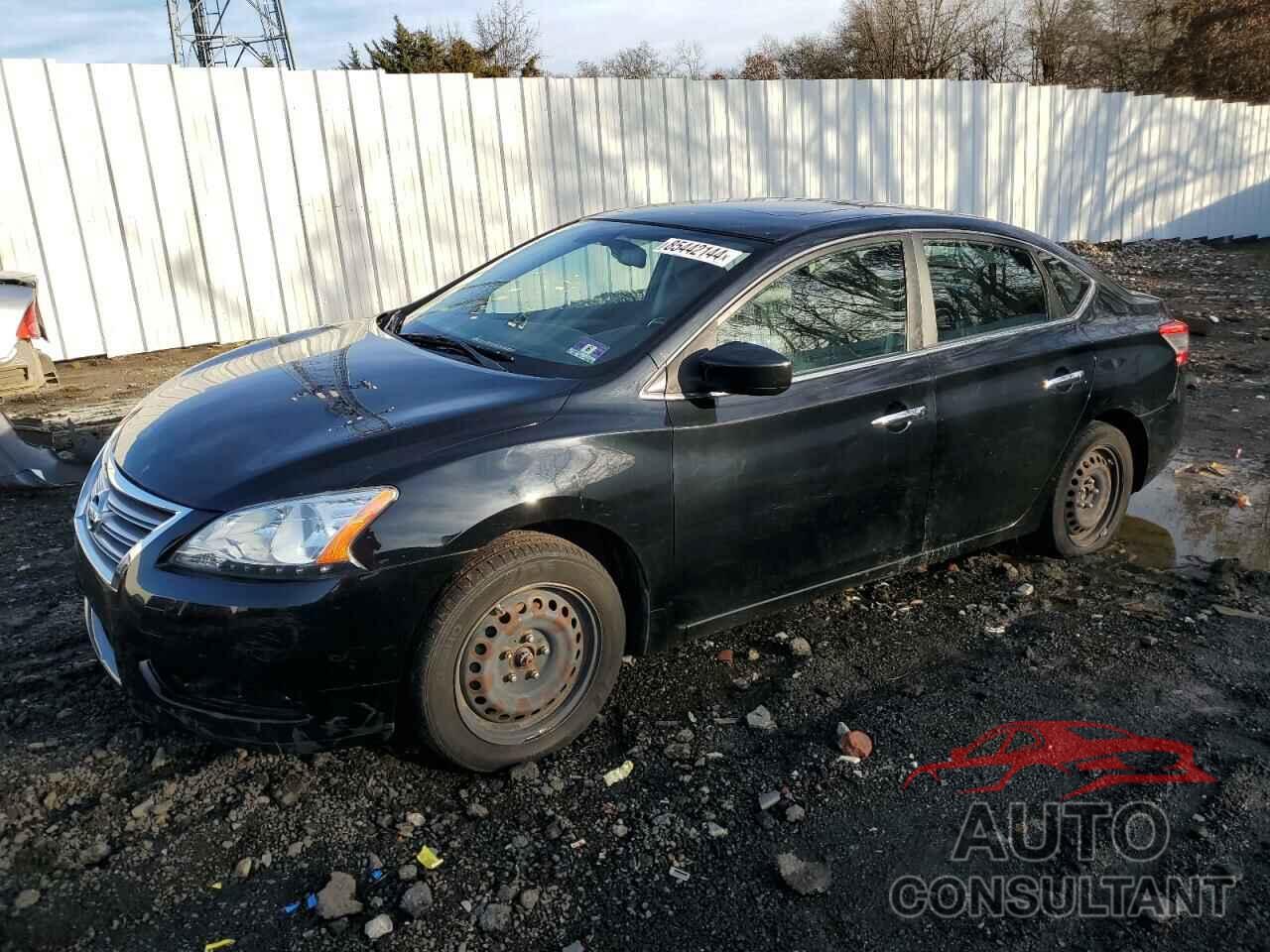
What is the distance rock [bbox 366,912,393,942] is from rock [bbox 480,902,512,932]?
0.23m

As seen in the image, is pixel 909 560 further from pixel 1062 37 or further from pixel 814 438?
pixel 1062 37

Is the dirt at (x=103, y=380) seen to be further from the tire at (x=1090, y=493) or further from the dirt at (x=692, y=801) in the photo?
the tire at (x=1090, y=493)

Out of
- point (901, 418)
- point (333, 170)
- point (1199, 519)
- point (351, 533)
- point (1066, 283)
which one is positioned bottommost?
point (1199, 519)

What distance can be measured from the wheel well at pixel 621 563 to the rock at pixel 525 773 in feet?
1.60

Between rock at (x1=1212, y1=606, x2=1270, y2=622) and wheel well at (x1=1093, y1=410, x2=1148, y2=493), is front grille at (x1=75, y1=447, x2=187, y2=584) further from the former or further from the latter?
rock at (x1=1212, y1=606, x2=1270, y2=622)

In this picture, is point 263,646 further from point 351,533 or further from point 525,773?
point 525,773

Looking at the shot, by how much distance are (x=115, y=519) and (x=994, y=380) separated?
3.32m

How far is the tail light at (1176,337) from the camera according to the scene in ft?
15.9

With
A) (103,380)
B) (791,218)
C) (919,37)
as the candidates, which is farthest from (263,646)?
(919,37)

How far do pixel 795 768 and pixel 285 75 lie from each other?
28.8 ft

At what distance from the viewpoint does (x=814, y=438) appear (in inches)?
139

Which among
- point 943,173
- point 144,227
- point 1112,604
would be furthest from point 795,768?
point 943,173

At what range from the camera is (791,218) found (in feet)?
12.8

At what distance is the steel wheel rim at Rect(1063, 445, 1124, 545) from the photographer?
464 centimetres
